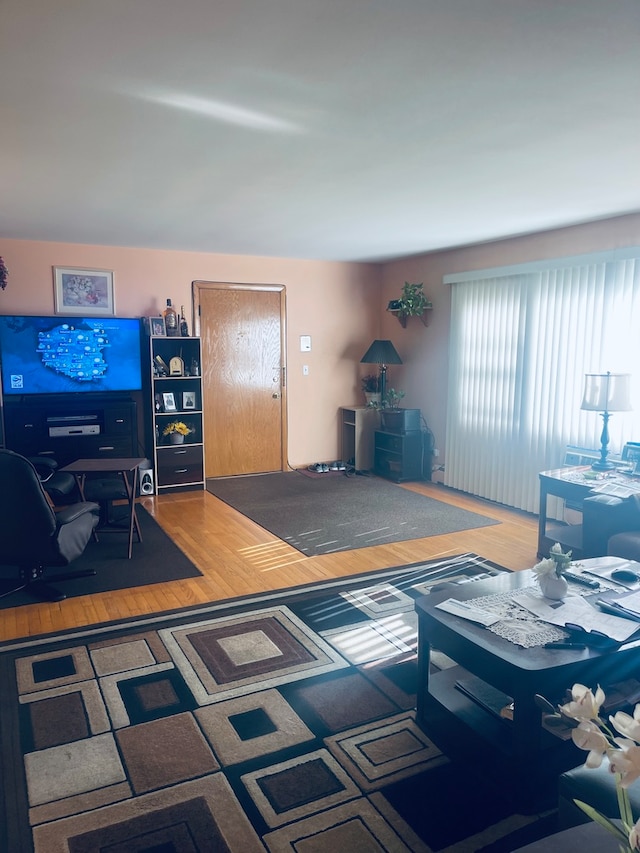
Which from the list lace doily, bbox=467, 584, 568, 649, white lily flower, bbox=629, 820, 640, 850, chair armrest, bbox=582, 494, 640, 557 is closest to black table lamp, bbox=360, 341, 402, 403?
chair armrest, bbox=582, 494, 640, 557

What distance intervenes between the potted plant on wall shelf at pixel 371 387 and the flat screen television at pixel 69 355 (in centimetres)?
256

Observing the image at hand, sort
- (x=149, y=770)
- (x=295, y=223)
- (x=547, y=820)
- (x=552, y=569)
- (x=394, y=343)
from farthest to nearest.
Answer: (x=394, y=343)
(x=295, y=223)
(x=552, y=569)
(x=149, y=770)
(x=547, y=820)

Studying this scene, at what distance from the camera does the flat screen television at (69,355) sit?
212 inches

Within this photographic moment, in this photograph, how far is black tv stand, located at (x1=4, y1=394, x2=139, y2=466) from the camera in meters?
5.36

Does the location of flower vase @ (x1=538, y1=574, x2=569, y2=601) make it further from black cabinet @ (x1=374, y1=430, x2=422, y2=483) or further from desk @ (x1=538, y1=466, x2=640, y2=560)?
black cabinet @ (x1=374, y1=430, x2=422, y2=483)

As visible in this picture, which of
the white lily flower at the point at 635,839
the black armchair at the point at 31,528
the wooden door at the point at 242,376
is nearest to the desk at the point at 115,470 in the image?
the black armchair at the point at 31,528

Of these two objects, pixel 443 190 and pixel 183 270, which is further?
pixel 183 270

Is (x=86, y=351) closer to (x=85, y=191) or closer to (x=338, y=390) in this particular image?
(x=85, y=191)

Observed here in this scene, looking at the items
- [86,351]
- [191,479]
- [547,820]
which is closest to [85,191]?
[86,351]

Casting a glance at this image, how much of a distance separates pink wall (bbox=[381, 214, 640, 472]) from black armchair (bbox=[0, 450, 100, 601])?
3.93m

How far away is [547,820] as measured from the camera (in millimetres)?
1896

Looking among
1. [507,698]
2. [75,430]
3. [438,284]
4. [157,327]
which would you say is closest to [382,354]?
[438,284]

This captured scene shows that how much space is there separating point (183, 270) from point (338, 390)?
2.18 meters

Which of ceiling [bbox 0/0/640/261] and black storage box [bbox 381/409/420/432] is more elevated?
ceiling [bbox 0/0/640/261]
